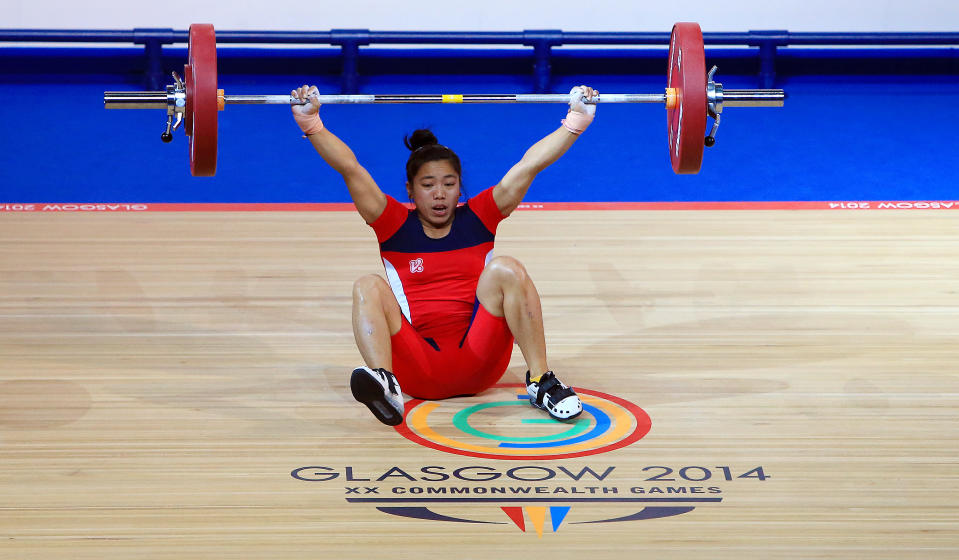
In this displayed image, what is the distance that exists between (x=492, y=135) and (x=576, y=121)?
9.98 feet

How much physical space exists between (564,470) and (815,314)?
5.31ft

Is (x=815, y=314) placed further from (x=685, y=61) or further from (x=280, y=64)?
(x=280, y=64)

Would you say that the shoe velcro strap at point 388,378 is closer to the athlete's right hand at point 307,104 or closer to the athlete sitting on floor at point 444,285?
the athlete sitting on floor at point 444,285

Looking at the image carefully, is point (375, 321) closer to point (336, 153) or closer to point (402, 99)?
point (336, 153)

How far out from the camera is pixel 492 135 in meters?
5.99

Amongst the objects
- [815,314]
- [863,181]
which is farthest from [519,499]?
[863,181]

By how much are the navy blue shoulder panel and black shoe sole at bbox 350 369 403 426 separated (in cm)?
51

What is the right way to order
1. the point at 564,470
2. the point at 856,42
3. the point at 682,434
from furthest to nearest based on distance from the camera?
the point at 856,42, the point at 682,434, the point at 564,470

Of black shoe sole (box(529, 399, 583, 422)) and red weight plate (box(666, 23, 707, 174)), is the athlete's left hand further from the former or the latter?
black shoe sole (box(529, 399, 583, 422))

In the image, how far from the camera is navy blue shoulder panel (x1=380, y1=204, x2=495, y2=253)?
10.0ft

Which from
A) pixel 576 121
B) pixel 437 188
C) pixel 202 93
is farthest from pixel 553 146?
pixel 202 93

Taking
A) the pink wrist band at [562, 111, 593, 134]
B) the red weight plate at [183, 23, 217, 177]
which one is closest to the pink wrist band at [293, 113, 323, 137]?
the red weight plate at [183, 23, 217, 177]

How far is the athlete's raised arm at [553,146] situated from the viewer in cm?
297

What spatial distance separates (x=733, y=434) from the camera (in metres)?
2.74
